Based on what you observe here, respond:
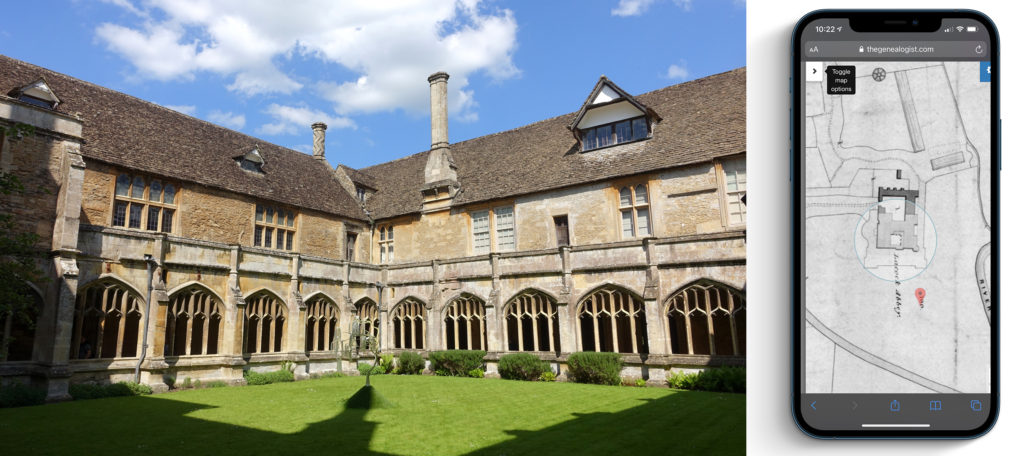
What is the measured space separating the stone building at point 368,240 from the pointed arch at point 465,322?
94mm

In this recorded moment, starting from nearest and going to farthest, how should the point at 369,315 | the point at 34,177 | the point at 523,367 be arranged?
1. the point at 34,177
2. the point at 523,367
3. the point at 369,315

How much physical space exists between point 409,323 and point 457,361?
14.5 ft

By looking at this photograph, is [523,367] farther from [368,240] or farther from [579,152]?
[368,240]

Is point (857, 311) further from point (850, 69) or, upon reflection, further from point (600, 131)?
point (600, 131)

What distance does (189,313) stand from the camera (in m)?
17.7

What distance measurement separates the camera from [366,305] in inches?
956

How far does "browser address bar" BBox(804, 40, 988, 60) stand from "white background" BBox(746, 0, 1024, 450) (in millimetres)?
104

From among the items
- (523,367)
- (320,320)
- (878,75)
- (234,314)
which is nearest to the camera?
(878,75)

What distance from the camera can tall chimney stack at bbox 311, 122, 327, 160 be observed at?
1174 inches

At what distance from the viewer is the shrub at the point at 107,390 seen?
562 inches

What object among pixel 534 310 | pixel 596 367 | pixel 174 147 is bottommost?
pixel 596 367

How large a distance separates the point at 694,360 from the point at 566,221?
26.9ft

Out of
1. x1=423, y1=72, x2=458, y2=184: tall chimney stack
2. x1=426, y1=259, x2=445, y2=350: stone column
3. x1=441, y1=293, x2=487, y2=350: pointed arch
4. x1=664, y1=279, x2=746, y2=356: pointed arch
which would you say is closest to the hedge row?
x1=426, y1=259, x2=445, y2=350: stone column

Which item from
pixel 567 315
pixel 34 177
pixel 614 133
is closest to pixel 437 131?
pixel 614 133
